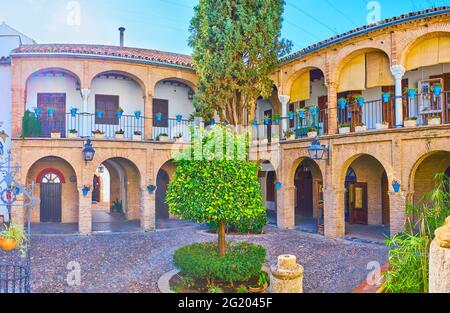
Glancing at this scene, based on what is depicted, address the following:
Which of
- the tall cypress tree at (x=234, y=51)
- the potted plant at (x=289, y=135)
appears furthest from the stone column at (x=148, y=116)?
the potted plant at (x=289, y=135)

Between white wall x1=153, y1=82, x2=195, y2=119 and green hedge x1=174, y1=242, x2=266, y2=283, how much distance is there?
40.1 feet

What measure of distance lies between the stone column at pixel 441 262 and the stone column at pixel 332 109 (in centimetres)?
1052

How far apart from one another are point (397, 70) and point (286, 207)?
7.32m

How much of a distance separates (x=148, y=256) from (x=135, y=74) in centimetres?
913

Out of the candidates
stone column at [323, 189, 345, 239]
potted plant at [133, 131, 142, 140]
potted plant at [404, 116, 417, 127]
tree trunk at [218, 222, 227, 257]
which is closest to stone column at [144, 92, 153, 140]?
potted plant at [133, 131, 142, 140]

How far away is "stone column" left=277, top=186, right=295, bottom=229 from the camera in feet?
54.9

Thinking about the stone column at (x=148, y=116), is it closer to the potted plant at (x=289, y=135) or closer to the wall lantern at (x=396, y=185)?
the potted plant at (x=289, y=135)

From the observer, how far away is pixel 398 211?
12.5m

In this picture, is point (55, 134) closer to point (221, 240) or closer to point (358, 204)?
point (221, 240)

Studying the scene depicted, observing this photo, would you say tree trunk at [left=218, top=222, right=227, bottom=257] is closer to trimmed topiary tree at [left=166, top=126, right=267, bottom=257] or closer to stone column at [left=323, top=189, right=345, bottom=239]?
trimmed topiary tree at [left=166, top=126, right=267, bottom=257]

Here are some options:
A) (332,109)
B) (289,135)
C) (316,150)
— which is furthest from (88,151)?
(332,109)

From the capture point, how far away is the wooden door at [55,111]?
56.1ft
